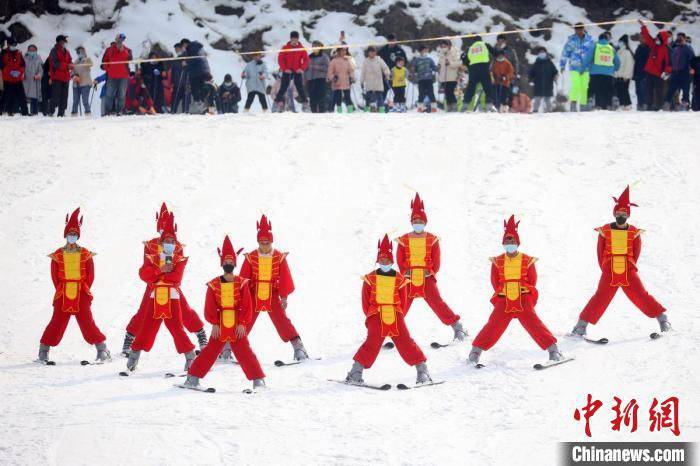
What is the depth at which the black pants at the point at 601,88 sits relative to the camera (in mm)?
24594

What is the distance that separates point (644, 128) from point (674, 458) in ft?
43.1

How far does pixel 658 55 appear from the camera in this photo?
24.3m

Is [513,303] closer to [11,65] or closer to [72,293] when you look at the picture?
[72,293]

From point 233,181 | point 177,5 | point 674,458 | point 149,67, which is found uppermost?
point 177,5

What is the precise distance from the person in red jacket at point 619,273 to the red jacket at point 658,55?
1166cm

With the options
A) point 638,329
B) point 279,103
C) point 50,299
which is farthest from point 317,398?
point 279,103

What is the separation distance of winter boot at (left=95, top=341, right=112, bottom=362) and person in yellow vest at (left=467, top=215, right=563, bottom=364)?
383cm

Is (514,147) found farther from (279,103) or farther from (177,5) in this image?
(177,5)

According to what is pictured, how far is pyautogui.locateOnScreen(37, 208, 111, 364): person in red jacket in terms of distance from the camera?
12906 mm

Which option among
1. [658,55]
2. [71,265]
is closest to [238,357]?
[71,265]

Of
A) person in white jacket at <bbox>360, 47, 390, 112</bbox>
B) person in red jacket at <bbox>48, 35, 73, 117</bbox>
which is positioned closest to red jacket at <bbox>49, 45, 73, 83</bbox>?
person in red jacket at <bbox>48, 35, 73, 117</bbox>

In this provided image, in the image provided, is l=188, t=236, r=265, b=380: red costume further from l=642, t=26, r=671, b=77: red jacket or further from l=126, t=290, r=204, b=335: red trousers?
l=642, t=26, r=671, b=77: red jacket

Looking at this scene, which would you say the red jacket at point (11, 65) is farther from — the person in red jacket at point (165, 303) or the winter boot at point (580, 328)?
the winter boot at point (580, 328)

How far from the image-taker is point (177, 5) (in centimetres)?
3541
